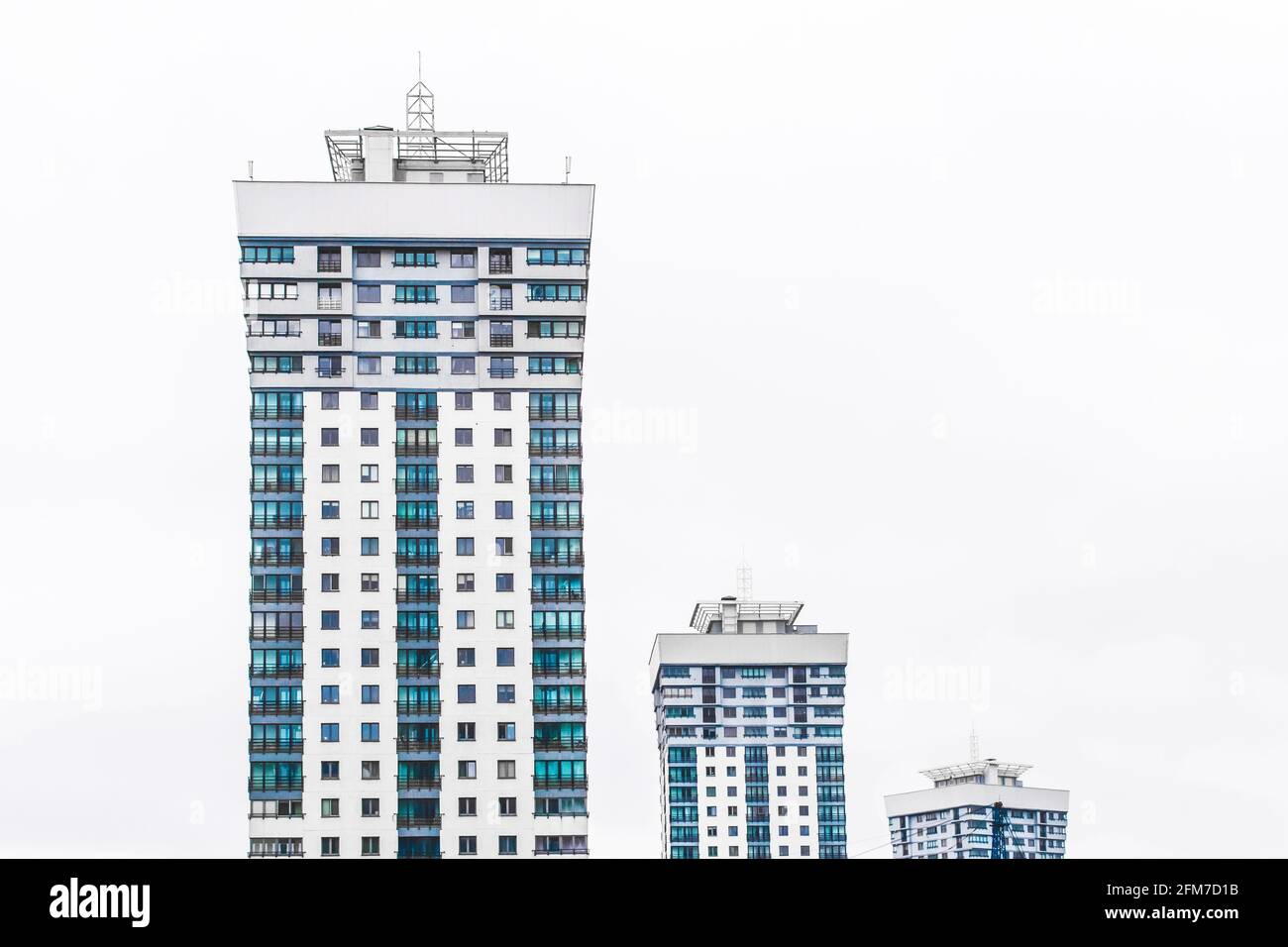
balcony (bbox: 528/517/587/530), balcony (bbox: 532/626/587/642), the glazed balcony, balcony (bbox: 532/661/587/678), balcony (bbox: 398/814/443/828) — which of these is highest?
balcony (bbox: 528/517/587/530)

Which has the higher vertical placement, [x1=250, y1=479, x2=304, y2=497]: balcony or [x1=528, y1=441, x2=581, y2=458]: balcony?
[x1=528, y1=441, x2=581, y2=458]: balcony

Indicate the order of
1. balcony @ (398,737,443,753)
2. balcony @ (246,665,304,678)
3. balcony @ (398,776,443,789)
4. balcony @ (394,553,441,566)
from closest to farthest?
balcony @ (398,776,443,789) < balcony @ (398,737,443,753) < balcony @ (246,665,304,678) < balcony @ (394,553,441,566)

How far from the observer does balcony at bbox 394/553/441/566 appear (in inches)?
5527

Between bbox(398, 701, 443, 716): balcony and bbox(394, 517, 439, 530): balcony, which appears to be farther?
bbox(394, 517, 439, 530): balcony

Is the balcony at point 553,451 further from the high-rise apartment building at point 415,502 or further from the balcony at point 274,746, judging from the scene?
the balcony at point 274,746

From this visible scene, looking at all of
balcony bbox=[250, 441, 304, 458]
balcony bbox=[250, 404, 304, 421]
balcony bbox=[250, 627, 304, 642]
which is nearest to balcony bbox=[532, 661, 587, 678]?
balcony bbox=[250, 627, 304, 642]

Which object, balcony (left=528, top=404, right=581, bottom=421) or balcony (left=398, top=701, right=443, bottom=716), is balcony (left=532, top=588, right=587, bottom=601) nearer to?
balcony (left=398, top=701, right=443, bottom=716)

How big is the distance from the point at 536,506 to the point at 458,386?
39.3 ft

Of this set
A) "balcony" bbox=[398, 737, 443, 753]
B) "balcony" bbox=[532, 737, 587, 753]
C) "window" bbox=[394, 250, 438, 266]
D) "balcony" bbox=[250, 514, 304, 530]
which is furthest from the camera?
"window" bbox=[394, 250, 438, 266]

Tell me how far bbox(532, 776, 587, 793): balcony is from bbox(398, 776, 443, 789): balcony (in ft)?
23.0

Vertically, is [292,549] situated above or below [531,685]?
above

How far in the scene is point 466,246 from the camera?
483 ft
